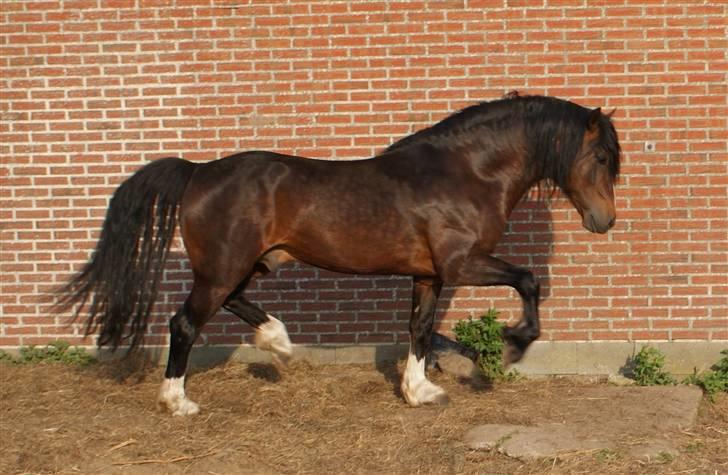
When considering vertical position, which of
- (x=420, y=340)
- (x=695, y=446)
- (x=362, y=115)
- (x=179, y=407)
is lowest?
(x=695, y=446)

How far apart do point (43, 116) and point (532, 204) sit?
4047 mm

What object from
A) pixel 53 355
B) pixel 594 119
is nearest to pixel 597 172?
pixel 594 119

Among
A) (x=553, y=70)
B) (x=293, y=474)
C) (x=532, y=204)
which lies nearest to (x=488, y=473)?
(x=293, y=474)

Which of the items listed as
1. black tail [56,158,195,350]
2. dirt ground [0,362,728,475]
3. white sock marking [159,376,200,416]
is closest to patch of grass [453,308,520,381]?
dirt ground [0,362,728,475]

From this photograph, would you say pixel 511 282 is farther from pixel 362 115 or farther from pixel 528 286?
pixel 362 115

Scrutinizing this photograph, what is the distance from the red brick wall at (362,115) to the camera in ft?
22.8

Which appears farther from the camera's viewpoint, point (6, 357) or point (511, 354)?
point (6, 357)

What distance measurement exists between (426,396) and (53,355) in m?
3.24

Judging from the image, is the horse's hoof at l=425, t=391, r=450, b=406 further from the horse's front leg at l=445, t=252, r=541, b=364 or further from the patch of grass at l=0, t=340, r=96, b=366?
the patch of grass at l=0, t=340, r=96, b=366

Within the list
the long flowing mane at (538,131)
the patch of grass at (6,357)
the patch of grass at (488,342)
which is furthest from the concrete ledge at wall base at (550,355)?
the long flowing mane at (538,131)

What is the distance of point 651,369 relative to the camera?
22.4 ft

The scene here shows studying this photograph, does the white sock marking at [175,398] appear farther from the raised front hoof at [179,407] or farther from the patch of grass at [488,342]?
the patch of grass at [488,342]

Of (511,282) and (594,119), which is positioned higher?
(594,119)

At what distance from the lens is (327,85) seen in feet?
23.4
